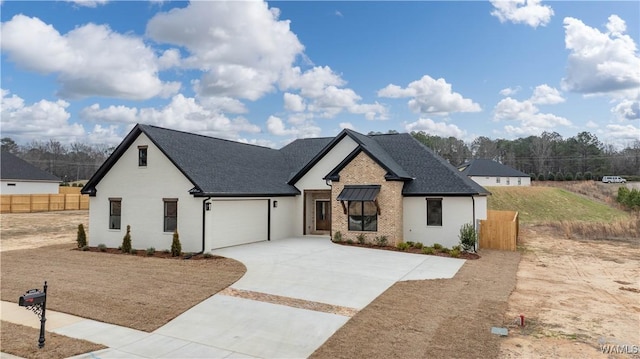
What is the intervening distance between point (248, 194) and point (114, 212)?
23.9ft

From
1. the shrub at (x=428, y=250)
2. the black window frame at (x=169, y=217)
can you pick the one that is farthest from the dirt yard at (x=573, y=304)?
the black window frame at (x=169, y=217)

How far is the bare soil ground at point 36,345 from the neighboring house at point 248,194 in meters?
9.62

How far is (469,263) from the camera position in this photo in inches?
663

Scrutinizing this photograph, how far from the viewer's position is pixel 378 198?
2083 cm

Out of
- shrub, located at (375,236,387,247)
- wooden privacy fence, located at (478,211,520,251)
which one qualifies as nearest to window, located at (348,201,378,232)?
shrub, located at (375,236,387,247)

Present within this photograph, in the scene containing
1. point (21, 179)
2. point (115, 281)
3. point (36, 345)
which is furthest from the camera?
point (21, 179)

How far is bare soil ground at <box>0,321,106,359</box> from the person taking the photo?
7426 mm

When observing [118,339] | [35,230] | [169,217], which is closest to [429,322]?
[118,339]

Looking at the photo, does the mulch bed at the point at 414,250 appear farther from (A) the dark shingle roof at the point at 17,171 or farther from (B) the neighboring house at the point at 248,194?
(A) the dark shingle roof at the point at 17,171

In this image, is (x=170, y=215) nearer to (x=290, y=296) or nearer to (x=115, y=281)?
(x=115, y=281)

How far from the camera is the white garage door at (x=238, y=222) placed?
61.6 feet

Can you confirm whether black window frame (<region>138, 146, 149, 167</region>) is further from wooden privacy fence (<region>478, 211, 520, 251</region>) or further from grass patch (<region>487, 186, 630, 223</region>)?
grass patch (<region>487, 186, 630, 223</region>)

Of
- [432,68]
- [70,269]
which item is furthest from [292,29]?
[70,269]

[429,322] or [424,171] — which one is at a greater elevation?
[424,171]
